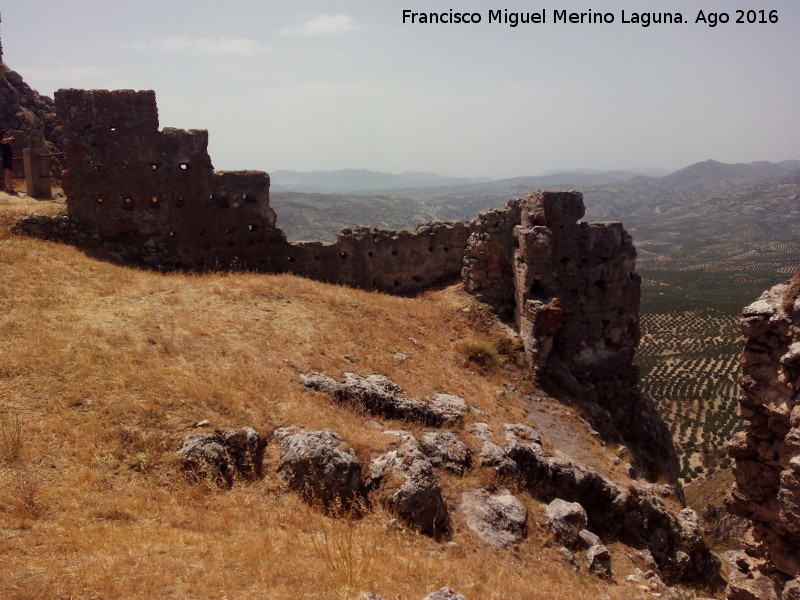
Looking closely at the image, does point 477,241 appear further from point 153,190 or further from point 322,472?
point 322,472

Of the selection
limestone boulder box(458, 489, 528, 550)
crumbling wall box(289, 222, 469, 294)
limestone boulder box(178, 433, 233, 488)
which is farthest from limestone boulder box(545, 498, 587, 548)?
crumbling wall box(289, 222, 469, 294)

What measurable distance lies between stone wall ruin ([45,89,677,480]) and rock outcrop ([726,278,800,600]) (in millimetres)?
5714

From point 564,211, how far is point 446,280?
569cm

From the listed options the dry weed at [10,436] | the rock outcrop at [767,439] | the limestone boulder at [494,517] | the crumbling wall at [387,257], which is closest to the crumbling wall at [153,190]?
the crumbling wall at [387,257]

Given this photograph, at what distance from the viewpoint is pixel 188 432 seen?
858 cm

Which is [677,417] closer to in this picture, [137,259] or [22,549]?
[137,259]

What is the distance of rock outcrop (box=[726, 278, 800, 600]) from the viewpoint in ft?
28.2

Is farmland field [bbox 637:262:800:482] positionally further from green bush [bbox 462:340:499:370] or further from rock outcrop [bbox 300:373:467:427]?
rock outcrop [bbox 300:373:467:427]

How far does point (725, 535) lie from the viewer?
59.7 ft

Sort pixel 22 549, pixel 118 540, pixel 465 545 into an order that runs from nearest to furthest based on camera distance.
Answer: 1. pixel 22 549
2. pixel 118 540
3. pixel 465 545

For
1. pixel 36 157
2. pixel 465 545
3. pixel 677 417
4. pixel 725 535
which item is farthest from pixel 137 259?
pixel 677 417

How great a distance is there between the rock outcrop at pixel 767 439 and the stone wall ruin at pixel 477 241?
18.7ft

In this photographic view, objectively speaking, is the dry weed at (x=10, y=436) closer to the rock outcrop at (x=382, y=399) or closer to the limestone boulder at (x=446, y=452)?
the rock outcrop at (x=382, y=399)

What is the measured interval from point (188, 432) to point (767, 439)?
970 centimetres
